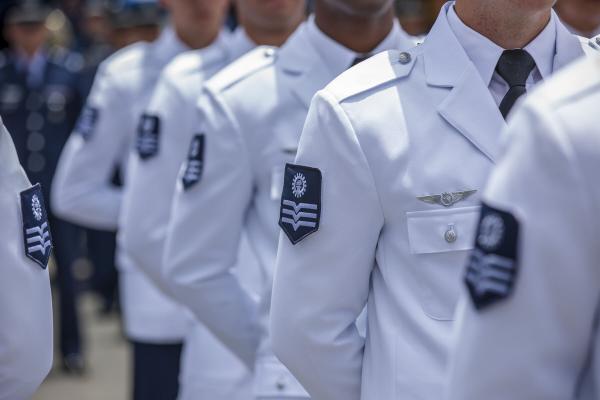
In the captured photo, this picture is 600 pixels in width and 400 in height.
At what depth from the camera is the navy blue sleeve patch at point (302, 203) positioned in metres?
2.50

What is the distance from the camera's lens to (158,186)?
4.43m

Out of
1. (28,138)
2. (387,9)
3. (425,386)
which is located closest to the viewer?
(425,386)

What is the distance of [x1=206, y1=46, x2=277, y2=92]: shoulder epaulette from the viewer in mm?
3506

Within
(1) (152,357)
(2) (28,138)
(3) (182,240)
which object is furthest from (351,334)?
(2) (28,138)

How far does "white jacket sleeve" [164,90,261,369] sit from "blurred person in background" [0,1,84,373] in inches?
169

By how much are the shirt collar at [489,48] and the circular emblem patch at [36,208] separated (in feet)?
3.11

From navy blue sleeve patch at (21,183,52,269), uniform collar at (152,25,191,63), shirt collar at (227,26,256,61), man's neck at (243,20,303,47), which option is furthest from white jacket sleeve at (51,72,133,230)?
navy blue sleeve patch at (21,183,52,269)

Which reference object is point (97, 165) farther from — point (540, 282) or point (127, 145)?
point (540, 282)

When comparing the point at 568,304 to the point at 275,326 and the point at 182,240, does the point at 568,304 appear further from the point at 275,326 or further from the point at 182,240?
the point at 182,240

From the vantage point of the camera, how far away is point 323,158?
247 centimetres

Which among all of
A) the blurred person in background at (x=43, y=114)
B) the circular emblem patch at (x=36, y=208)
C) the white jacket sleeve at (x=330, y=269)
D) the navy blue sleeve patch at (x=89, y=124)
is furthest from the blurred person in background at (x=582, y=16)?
the blurred person in background at (x=43, y=114)

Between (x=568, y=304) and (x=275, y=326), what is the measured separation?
1.01m

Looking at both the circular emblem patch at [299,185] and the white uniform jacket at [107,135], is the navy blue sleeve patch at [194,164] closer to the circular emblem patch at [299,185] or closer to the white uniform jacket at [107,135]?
the circular emblem patch at [299,185]

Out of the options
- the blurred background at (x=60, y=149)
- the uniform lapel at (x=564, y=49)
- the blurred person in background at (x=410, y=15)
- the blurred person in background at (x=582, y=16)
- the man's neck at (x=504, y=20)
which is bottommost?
the blurred background at (x=60, y=149)
